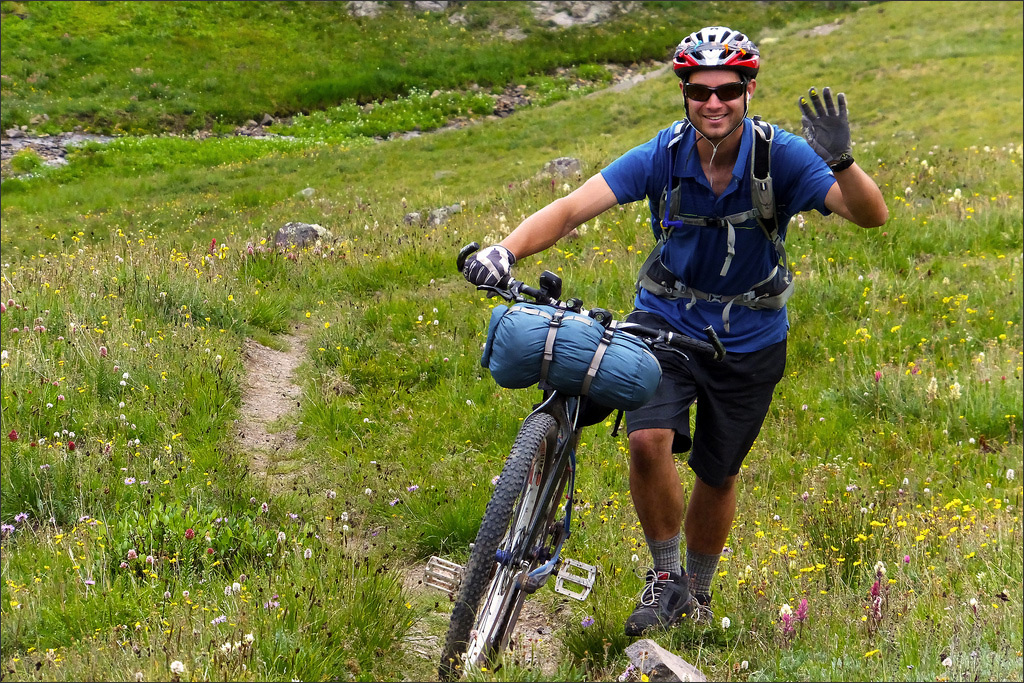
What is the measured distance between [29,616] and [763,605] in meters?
3.31

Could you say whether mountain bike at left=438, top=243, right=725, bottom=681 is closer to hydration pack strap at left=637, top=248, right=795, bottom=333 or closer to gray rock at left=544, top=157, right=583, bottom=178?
hydration pack strap at left=637, top=248, right=795, bottom=333

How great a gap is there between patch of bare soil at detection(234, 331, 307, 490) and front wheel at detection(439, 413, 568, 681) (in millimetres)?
2627

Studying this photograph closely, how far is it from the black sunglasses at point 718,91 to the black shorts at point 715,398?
3.35 feet

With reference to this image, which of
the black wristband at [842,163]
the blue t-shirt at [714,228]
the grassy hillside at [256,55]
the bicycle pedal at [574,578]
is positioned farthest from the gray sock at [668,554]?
the grassy hillside at [256,55]

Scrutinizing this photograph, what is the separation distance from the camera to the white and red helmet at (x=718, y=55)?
378 cm

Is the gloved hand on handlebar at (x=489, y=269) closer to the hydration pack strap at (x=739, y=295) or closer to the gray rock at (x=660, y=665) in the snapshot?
the hydration pack strap at (x=739, y=295)

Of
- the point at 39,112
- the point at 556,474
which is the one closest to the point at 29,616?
the point at 556,474

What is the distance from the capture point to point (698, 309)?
410 centimetres

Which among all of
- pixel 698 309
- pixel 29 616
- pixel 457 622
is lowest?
pixel 29 616

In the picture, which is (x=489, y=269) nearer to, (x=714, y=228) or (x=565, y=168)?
(x=714, y=228)

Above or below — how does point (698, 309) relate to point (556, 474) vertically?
above

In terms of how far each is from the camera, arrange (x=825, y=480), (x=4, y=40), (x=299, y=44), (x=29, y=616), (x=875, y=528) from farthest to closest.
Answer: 1. (x=299, y=44)
2. (x=4, y=40)
3. (x=825, y=480)
4. (x=875, y=528)
5. (x=29, y=616)

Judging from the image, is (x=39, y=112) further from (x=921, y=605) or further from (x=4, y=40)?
(x=921, y=605)

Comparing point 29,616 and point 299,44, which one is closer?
point 29,616
